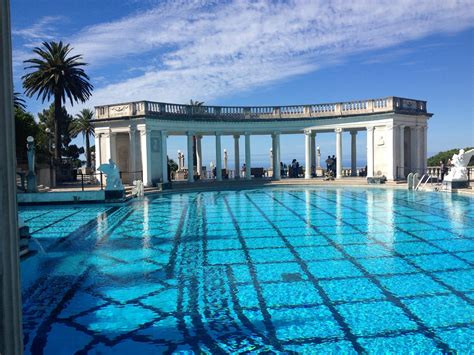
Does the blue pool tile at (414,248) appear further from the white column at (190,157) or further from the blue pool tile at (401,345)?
the white column at (190,157)

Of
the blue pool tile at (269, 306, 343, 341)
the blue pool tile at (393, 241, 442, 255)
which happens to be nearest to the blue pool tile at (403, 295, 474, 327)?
the blue pool tile at (269, 306, 343, 341)

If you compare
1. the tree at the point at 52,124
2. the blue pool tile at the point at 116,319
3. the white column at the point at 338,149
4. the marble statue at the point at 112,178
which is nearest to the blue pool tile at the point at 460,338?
the blue pool tile at the point at 116,319

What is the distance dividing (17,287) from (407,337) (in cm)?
519

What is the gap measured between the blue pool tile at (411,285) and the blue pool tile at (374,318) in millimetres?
774

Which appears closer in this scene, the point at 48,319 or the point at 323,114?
the point at 48,319

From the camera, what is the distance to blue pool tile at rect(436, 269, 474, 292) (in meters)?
7.50

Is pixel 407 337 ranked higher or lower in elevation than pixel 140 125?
lower

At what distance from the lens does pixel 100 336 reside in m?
5.79

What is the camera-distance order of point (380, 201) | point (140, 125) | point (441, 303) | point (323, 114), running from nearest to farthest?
point (441, 303) → point (380, 201) → point (140, 125) → point (323, 114)

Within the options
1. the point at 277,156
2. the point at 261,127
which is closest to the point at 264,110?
the point at 261,127

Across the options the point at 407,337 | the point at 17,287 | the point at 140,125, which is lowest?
the point at 407,337

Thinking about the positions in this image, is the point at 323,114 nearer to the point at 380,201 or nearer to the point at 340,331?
the point at 380,201

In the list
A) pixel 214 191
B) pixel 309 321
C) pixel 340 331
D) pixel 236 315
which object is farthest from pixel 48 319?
pixel 214 191

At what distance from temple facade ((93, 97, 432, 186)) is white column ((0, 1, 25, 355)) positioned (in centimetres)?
2838
